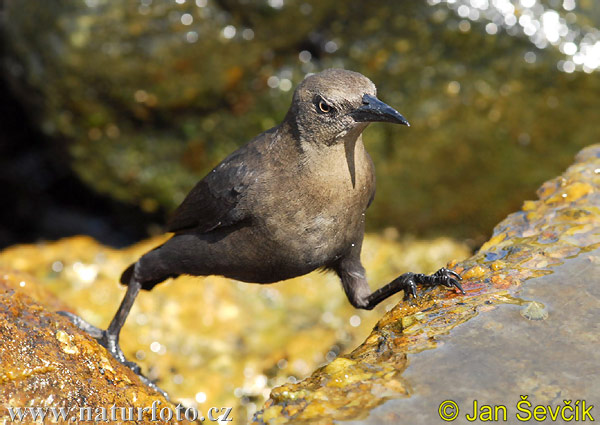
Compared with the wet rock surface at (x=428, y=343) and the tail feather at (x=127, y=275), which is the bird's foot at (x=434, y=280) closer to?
the wet rock surface at (x=428, y=343)

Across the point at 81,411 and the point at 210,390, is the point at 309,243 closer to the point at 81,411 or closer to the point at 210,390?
the point at 81,411

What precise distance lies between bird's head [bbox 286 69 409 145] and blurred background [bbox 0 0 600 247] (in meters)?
3.59

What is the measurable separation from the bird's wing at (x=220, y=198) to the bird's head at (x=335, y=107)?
0.43 m

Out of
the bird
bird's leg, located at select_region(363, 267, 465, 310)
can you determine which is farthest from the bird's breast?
bird's leg, located at select_region(363, 267, 465, 310)

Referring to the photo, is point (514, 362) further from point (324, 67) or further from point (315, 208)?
point (324, 67)

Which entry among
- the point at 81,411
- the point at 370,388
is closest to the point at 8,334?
the point at 81,411

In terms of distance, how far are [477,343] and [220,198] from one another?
1.84 m

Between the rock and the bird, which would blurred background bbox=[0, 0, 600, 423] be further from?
the rock

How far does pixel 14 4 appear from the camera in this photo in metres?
7.99

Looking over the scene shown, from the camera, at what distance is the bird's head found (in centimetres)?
388

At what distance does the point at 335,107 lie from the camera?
3939mm

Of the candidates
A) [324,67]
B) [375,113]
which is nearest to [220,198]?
[375,113]

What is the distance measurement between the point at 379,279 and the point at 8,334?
518cm

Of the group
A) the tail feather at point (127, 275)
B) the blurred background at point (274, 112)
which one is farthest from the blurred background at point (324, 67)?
the tail feather at point (127, 275)
